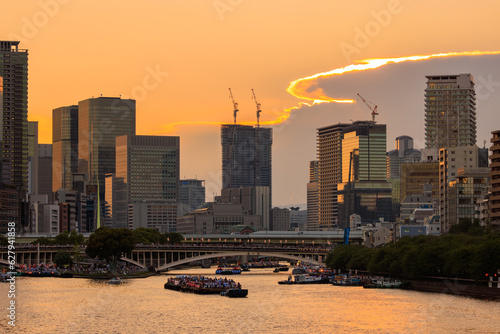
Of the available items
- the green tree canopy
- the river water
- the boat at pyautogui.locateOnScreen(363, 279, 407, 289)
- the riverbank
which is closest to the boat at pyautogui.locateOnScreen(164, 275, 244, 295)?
the river water

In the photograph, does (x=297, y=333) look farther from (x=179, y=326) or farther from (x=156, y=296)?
(x=156, y=296)

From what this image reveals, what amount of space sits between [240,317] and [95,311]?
973 inches

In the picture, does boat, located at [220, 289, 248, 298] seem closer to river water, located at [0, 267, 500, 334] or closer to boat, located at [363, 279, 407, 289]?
river water, located at [0, 267, 500, 334]

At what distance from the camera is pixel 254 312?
149625 mm

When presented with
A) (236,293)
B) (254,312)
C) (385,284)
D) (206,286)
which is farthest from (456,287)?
(206,286)

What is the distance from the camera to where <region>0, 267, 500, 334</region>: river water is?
130 metres

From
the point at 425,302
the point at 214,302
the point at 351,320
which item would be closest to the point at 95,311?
the point at 214,302

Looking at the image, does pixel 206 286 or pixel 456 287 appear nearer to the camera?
pixel 456 287

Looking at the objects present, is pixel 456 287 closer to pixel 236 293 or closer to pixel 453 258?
pixel 453 258

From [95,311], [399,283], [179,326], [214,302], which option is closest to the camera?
[179,326]

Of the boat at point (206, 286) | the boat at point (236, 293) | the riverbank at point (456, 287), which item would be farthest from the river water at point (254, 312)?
the riverbank at point (456, 287)

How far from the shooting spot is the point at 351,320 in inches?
5423

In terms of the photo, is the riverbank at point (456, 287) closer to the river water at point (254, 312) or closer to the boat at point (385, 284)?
the boat at point (385, 284)

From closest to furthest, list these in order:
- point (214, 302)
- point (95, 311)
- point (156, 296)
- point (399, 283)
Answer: point (95, 311), point (214, 302), point (156, 296), point (399, 283)
